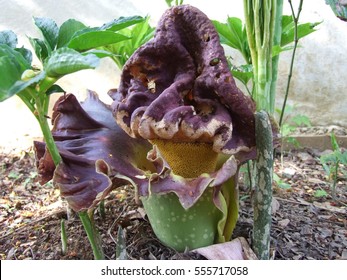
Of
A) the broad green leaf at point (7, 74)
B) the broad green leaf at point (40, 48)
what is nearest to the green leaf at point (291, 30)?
the broad green leaf at point (40, 48)

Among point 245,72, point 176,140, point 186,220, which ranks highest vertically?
point 245,72

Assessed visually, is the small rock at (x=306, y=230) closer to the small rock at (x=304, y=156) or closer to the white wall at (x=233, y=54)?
the small rock at (x=304, y=156)

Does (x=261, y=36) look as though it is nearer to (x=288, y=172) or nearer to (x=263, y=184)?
(x=263, y=184)

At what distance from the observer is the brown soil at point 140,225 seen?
3.20ft

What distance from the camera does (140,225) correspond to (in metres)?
1.06

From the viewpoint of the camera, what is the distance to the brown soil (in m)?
0.98

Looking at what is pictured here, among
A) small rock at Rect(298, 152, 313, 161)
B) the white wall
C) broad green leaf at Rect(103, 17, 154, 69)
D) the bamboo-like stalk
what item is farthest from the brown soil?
the white wall

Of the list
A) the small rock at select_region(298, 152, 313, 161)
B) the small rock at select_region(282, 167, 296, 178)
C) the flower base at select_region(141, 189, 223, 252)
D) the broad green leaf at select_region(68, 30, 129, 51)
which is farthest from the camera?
the small rock at select_region(298, 152, 313, 161)

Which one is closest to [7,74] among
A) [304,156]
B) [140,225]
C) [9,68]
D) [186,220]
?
[9,68]

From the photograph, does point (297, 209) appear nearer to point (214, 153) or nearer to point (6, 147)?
point (214, 153)

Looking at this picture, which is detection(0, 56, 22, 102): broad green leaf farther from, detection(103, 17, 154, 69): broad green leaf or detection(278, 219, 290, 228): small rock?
detection(278, 219, 290, 228): small rock

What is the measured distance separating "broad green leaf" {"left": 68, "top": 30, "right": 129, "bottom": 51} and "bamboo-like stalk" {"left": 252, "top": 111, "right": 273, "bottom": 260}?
0.95ft

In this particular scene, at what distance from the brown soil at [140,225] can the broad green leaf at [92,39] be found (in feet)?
1.43

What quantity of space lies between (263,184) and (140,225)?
1.26ft
